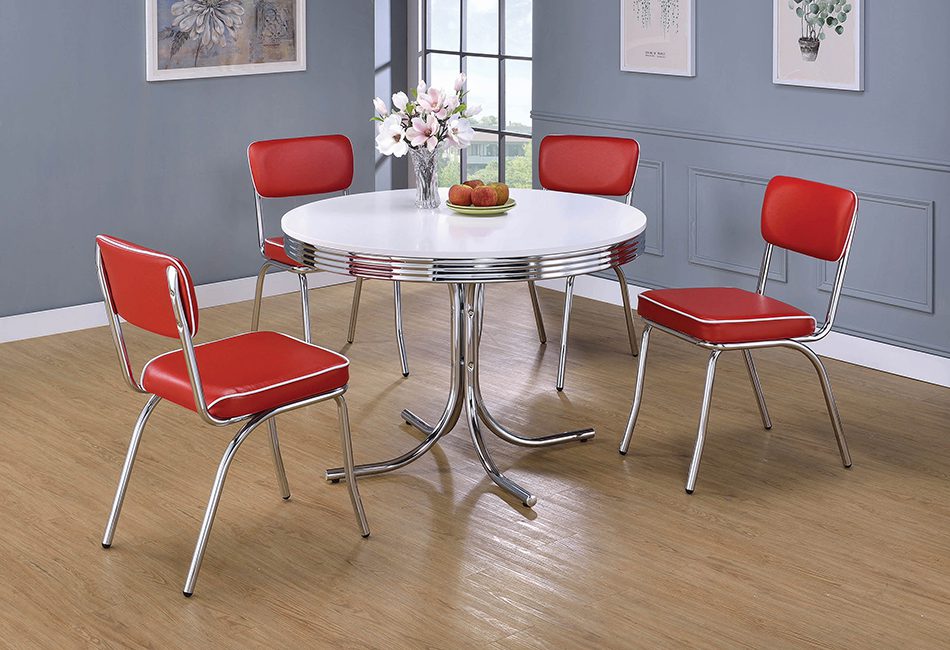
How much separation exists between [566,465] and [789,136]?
1.96 meters

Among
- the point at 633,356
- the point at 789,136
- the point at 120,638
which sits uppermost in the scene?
the point at 789,136

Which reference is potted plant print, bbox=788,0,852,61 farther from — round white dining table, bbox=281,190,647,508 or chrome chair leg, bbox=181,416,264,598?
chrome chair leg, bbox=181,416,264,598

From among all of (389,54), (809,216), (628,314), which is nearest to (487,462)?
(809,216)

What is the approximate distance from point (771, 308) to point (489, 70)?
323cm

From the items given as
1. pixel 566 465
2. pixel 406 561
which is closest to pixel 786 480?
pixel 566 465

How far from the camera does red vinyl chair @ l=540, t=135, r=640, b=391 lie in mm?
4805

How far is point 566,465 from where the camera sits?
3820mm

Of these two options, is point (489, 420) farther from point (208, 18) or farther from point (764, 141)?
point (208, 18)

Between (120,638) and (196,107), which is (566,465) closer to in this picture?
(120,638)

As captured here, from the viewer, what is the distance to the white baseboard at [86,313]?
5.24 metres

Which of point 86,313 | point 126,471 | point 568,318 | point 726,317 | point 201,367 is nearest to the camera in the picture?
point 201,367

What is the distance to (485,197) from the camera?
373cm

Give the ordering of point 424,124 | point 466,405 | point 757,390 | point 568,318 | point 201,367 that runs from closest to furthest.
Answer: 1. point 201,367
2. point 424,124
3. point 466,405
4. point 757,390
5. point 568,318

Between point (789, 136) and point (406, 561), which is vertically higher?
point (789, 136)
